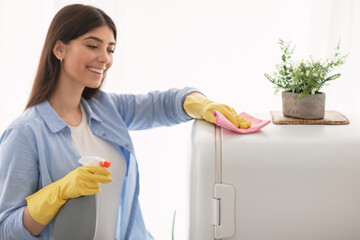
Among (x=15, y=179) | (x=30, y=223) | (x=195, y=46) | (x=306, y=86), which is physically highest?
(x=195, y=46)

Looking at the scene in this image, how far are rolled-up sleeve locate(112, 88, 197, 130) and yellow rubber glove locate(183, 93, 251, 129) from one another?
74 mm

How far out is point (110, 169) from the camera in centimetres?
146

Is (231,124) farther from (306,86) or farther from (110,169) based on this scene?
(110,169)

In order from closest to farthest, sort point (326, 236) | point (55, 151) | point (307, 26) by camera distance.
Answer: point (326, 236), point (55, 151), point (307, 26)

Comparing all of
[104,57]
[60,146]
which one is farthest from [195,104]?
[60,146]

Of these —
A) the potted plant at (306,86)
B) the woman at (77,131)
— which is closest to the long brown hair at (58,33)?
the woman at (77,131)

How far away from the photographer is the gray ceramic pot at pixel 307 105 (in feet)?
4.41

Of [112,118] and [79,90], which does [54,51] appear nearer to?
[79,90]

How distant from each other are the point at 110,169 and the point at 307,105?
0.69 meters

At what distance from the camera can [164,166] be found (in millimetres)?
2158

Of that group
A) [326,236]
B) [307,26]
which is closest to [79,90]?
[326,236]

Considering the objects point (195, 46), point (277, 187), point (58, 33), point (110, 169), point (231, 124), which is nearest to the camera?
point (277, 187)

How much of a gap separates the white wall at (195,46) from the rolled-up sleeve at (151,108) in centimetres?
46

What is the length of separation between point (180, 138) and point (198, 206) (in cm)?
98
